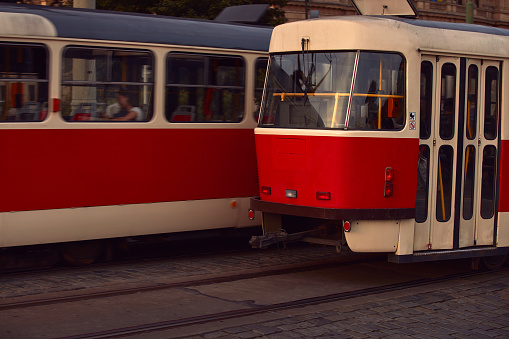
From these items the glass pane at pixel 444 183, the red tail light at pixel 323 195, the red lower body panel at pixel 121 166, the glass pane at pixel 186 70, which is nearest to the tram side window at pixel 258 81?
the red lower body panel at pixel 121 166

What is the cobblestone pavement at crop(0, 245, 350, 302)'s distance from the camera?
877 centimetres

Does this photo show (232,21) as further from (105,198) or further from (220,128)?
(105,198)

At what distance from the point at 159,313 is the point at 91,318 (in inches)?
25.4

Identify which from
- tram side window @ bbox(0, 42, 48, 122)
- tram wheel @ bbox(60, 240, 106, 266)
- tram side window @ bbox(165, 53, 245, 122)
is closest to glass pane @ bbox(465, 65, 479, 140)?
tram side window @ bbox(165, 53, 245, 122)

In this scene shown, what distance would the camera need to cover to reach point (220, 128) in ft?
35.2

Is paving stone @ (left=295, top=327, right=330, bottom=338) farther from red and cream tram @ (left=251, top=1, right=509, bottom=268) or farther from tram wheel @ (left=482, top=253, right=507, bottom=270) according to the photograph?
tram wheel @ (left=482, top=253, right=507, bottom=270)

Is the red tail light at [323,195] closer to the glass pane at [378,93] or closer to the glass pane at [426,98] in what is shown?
the glass pane at [378,93]

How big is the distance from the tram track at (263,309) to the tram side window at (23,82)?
10.7 ft

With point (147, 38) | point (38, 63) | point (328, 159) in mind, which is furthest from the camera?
point (147, 38)

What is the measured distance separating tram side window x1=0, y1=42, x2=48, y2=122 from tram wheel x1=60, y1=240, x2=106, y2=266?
Answer: 1727 millimetres

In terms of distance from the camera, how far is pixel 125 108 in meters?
9.86

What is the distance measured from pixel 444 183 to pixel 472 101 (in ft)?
3.43

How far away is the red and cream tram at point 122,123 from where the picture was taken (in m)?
9.04

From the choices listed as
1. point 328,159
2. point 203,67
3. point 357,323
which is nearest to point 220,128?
point 203,67
